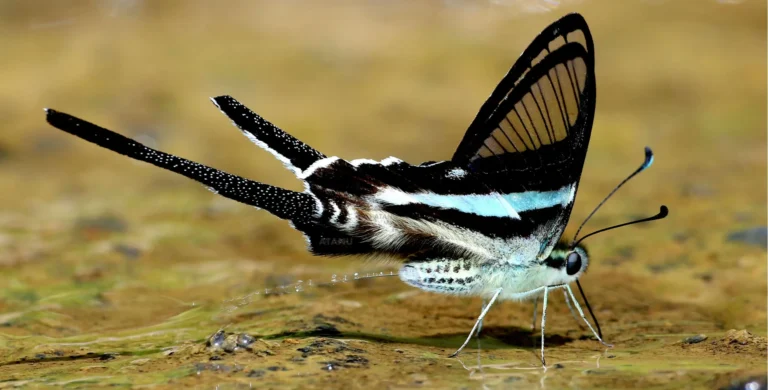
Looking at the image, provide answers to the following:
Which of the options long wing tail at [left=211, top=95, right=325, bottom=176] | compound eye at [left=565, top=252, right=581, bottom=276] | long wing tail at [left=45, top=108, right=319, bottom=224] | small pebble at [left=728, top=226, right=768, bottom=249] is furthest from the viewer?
small pebble at [left=728, top=226, right=768, bottom=249]

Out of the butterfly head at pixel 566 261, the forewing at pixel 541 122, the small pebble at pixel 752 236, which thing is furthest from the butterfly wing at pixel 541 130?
the small pebble at pixel 752 236

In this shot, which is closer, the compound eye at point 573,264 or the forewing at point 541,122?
the forewing at point 541,122

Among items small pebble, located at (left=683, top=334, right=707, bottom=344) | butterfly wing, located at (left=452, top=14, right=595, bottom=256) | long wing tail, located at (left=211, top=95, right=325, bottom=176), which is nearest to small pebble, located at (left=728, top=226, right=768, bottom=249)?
small pebble, located at (left=683, top=334, right=707, bottom=344)

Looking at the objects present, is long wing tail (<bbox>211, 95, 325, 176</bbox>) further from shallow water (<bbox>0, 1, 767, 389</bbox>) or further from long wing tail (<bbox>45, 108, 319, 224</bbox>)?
shallow water (<bbox>0, 1, 767, 389</bbox>)

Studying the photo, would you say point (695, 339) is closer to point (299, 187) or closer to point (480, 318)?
point (480, 318)

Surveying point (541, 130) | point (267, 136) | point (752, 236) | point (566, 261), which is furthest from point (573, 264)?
point (752, 236)

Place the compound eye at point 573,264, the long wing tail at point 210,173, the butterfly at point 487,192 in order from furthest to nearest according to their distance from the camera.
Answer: the compound eye at point 573,264 → the butterfly at point 487,192 → the long wing tail at point 210,173

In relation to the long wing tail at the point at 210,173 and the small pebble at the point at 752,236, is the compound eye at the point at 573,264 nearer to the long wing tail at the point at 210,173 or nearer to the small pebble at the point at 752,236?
the long wing tail at the point at 210,173
